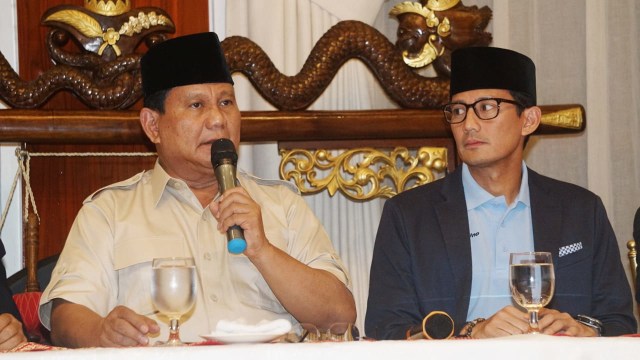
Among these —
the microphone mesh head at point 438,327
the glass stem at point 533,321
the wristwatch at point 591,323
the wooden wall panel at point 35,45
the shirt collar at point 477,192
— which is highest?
the wooden wall panel at point 35,45

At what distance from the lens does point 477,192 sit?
260 cm

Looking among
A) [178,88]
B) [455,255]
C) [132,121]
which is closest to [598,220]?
[455,255]

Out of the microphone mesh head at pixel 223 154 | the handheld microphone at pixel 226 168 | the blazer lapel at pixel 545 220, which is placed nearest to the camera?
the handheld microphone at pixel 226 168

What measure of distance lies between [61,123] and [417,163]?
1.09 m

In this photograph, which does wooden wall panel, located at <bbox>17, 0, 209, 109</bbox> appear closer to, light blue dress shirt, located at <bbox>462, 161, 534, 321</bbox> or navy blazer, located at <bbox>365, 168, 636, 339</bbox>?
navy blazer, located at <bbox>365, 168, 636, 339</bbox>

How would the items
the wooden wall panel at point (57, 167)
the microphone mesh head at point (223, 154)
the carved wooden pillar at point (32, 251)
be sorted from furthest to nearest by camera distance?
the wooden wall panel at point (57, 167) < the carved wooden pillar at point (32, 251) < the microphone mesh head at point (223, 154)

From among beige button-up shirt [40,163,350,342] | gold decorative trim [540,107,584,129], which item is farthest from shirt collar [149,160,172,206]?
gold decorative trim [540,107,584,129]

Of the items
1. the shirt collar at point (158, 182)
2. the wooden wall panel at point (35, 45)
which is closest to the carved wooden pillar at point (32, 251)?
the shirt collar at point (158, 182)

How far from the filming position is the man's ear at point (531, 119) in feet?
8.78

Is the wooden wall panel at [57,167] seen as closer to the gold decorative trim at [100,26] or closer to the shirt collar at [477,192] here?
the gold decorative trim at [100,26]

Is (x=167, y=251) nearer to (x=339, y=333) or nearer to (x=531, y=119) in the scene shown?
(x=339, y=333)

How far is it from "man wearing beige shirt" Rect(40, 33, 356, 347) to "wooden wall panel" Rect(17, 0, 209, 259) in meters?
0.71

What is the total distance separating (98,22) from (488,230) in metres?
1.35

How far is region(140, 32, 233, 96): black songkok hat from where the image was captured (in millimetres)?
2434
